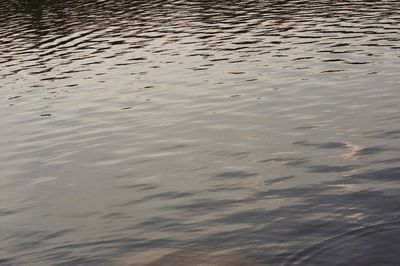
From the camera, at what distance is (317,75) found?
43.2 m

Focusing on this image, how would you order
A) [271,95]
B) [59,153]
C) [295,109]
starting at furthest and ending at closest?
[271,95] < [295,109] < [59,153]

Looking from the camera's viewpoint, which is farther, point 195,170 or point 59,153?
point 59,153

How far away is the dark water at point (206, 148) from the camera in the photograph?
20266 mm

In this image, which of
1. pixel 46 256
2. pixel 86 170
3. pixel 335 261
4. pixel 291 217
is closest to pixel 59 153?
pixel 86 170

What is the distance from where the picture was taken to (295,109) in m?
35.6

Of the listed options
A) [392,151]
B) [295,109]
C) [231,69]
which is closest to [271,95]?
[295,109]

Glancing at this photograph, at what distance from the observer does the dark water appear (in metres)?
20.3

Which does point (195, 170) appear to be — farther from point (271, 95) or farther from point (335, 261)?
point (271, 95)

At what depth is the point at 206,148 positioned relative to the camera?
3027 centimetres

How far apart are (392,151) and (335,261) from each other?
10.7 metres

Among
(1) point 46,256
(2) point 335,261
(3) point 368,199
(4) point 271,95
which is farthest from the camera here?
(4) point 271,95

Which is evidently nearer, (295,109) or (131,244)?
(131,244)

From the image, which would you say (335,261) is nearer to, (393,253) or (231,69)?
(393,253)

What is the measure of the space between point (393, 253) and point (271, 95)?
862 inches
